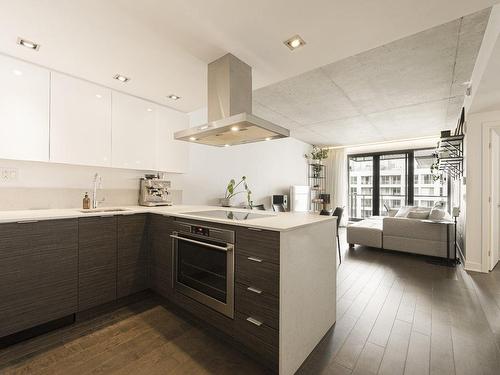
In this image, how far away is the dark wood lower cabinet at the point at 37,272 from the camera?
5.42 ft

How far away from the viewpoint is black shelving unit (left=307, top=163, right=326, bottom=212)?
7.21 metres

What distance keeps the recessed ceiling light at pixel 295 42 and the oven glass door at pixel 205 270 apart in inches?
62.4

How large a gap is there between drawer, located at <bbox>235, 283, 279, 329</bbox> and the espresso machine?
183 centimetres

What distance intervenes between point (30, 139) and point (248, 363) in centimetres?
256

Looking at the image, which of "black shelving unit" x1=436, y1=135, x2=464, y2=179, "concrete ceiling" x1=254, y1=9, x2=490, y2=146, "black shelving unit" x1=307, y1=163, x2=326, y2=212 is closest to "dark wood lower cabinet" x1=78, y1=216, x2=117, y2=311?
"concrete ceiling" x1=254, y1=9, x2=490, y2=146

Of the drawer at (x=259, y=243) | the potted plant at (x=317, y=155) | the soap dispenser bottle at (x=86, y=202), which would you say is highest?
the potted plant at (x=317, y=155)

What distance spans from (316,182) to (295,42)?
20.3 ft

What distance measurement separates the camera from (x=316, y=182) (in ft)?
25.1

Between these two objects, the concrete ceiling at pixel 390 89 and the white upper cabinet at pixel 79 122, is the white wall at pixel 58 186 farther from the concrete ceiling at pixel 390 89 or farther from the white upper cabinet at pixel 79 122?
the concrete ceiling at pixel 390 89

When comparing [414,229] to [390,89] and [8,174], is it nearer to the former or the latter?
[390,89]

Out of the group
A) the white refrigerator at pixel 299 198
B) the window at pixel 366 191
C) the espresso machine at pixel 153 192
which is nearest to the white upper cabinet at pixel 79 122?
the espresso machine at pixel 153 192

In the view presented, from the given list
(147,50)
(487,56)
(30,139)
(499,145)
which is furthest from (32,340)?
(499,145)

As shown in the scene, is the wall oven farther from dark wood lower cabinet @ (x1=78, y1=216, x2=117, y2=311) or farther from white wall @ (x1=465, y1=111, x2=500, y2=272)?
white wall @ (x1=465, y1=111, x2=500, y2=272)

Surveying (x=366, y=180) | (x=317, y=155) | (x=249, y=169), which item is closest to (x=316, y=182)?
(x=317, y=155)
